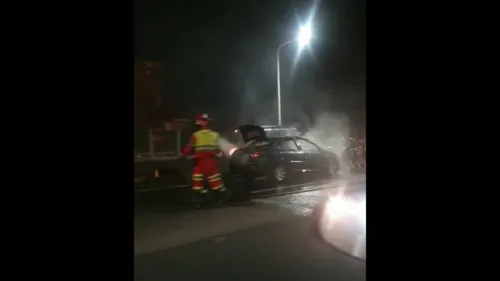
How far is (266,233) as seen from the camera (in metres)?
4.97

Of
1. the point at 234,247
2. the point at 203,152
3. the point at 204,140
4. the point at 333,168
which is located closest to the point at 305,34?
the point at 333,168

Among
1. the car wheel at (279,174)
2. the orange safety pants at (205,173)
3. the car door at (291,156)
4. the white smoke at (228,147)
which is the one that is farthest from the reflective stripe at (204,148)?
the car door at (291,156)

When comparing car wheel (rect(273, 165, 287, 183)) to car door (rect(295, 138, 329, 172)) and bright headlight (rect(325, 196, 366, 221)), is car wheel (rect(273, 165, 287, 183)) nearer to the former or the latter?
car door (rect(295, 138, 329, 172))

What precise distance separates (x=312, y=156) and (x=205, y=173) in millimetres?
4491

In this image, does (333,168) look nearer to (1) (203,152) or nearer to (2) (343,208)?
(2) (343,208)

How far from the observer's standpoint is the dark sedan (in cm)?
935

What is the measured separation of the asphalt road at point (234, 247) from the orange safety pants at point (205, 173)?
0.48m

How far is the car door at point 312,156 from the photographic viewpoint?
33.7 ft

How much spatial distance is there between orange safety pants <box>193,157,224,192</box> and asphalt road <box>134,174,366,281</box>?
0.48m

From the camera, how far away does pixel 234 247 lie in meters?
4.37

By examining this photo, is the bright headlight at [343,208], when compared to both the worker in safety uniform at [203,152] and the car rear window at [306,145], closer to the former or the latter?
the worker in safety uniform at [203,152]
